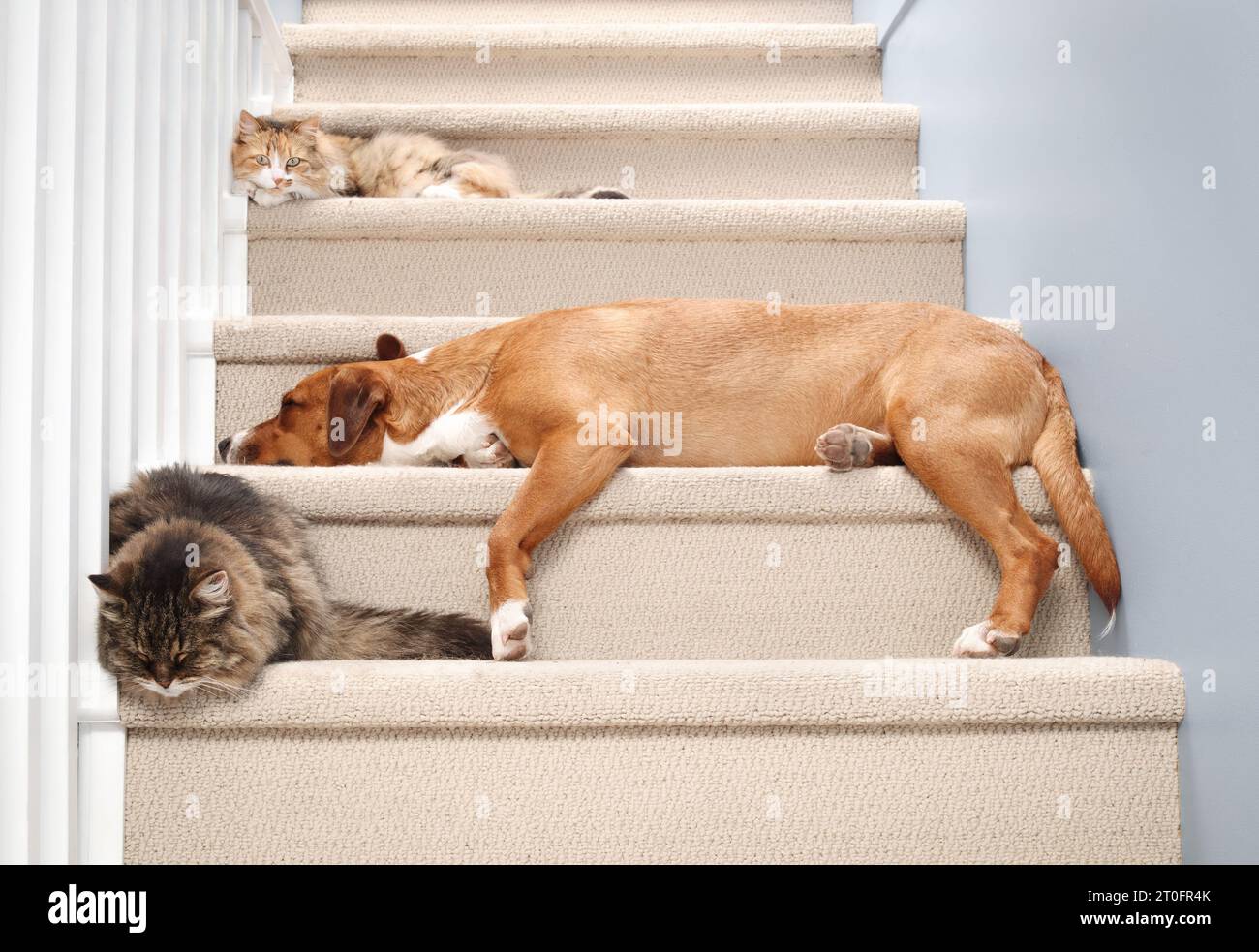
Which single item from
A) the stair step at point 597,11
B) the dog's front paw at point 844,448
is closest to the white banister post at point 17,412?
the dog's front paw at point 844,448

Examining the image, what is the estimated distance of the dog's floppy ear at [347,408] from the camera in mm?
1627

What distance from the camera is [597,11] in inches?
121

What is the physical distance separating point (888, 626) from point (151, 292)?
1.27m

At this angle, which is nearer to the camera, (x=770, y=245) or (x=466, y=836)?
(x=466, y=836)

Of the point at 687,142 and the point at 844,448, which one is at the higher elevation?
the point at 687,142

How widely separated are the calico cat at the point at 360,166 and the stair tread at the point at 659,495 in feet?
2.69

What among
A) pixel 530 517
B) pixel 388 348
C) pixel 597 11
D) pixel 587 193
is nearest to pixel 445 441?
pixel 388 348

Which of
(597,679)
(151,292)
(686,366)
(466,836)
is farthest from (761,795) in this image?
(151,292)

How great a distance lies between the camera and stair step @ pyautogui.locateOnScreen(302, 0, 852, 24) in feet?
9.95

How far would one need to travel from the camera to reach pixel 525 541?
143 centimetres

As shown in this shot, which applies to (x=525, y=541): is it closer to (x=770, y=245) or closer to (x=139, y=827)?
(x=139, y=827)

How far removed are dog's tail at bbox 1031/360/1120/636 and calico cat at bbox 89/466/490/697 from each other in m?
0.90

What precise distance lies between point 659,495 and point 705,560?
0.40ft

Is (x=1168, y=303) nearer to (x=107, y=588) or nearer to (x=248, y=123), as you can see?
(x=107, y=588)
